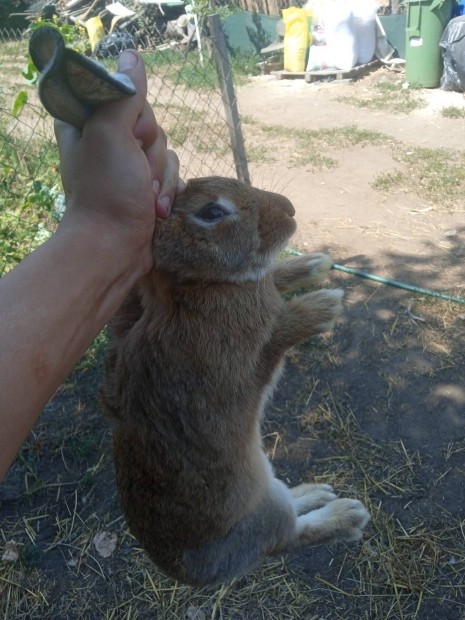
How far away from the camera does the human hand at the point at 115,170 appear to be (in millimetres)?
1840

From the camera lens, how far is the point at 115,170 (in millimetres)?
1896

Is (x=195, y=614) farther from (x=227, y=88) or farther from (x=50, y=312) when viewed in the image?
(x=227, y=88)

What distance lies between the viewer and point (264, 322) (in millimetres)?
2455

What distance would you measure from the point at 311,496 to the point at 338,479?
1.03ft

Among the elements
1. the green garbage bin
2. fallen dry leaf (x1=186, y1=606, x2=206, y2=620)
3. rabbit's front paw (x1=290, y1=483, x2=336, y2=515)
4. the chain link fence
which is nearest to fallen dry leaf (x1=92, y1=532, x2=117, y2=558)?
fallen dry leaf (x1=186, y1=606, x2=206, y2=620)

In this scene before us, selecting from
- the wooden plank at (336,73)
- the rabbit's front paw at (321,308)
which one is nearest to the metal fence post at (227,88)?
the rabbit's front paw at (321,308)

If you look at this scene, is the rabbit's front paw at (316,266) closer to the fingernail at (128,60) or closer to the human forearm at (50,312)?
the human forearm at (50,312)

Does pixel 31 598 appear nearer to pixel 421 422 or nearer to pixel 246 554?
pixel 246 554

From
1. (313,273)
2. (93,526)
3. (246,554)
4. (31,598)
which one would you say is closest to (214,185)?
(313,273)

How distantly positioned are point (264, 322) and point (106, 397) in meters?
0.75

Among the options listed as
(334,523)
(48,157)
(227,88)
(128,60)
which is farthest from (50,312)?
(48,157)

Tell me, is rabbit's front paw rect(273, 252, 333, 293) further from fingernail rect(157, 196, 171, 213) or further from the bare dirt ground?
the bare dirt ground

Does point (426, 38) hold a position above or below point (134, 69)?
below

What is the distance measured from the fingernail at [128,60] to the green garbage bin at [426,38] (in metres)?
9.52
